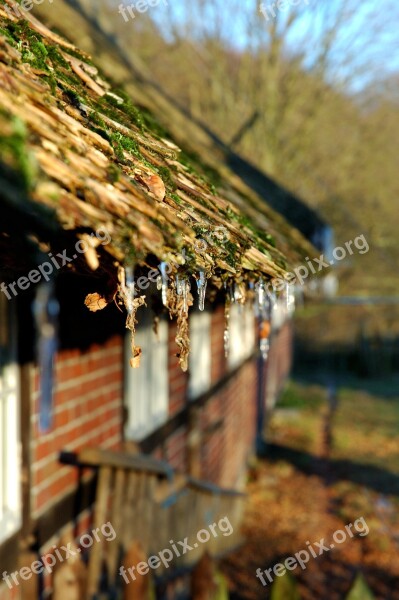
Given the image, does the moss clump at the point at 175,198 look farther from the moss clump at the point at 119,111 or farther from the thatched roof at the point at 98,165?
the moss clump at the point at 119,111

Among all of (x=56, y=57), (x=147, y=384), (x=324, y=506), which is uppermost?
(x=56, y=57)

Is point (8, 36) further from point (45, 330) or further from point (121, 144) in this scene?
point (45, 330)

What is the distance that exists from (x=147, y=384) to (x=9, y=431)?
2567mm

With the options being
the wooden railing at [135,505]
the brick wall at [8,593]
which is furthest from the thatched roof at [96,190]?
the wooden railing at [135,505]

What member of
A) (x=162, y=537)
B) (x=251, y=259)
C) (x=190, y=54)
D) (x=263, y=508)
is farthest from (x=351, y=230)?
(x=251, y=259)

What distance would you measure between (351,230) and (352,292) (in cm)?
656

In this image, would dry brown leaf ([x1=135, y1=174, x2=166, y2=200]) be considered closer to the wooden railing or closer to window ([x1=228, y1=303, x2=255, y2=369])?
the wooden railing

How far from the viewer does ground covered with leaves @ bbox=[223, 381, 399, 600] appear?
7.59 m

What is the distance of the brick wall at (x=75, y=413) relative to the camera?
3.54 metres

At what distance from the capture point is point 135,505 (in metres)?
4.47

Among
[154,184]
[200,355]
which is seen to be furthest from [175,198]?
[200,355]

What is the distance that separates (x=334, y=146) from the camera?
20.1 metres

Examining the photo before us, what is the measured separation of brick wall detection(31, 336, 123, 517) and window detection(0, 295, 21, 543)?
0.13m

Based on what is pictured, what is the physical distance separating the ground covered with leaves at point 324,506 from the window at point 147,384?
1.73 m
